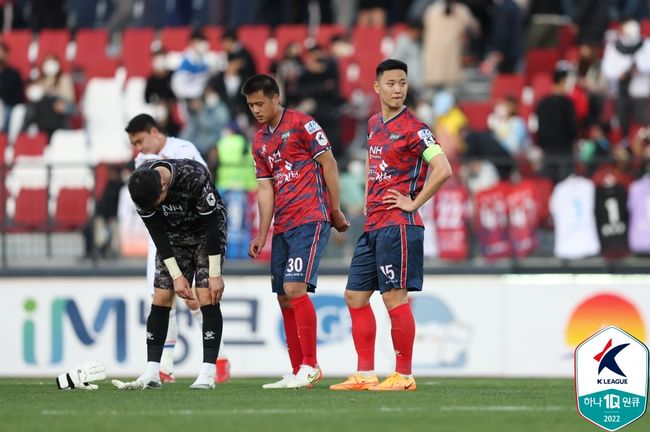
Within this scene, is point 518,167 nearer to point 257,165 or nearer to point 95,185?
point 95,185

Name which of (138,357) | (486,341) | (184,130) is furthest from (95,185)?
(486,341)

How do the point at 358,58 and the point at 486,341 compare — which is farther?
the point at 358,58

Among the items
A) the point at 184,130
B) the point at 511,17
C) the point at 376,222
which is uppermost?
the point at 511,17

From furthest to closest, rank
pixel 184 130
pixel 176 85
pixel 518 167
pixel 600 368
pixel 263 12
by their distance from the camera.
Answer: pixel 263 12 → pixel 176 85 → pixel 184 130 → pixel 518 167 → pixel 600 368

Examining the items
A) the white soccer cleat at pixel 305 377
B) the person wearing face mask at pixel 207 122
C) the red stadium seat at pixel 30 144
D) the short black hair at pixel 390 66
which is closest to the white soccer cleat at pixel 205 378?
the white soccer cleat at pixel 305 377

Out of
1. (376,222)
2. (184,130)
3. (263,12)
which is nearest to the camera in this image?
(376,222)

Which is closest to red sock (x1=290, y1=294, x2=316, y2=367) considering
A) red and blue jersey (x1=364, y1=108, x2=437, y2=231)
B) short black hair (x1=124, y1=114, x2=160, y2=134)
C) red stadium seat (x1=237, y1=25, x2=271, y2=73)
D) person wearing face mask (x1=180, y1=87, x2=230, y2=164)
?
red and blue jersey (x1=364, y1=108, x2=437, y2=231)

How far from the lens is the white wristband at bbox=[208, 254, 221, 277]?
1141 centimetres

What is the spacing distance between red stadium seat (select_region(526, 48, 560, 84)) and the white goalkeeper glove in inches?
530

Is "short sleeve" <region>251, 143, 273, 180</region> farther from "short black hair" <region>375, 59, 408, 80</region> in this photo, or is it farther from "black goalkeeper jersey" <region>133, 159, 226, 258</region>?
"short black hair" <region>375, 59, 408, 80</region>

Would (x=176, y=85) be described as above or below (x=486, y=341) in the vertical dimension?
above

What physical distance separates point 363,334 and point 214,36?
1497cm

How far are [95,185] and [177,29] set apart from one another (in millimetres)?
8646

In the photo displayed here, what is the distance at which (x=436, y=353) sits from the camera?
58.2ft
